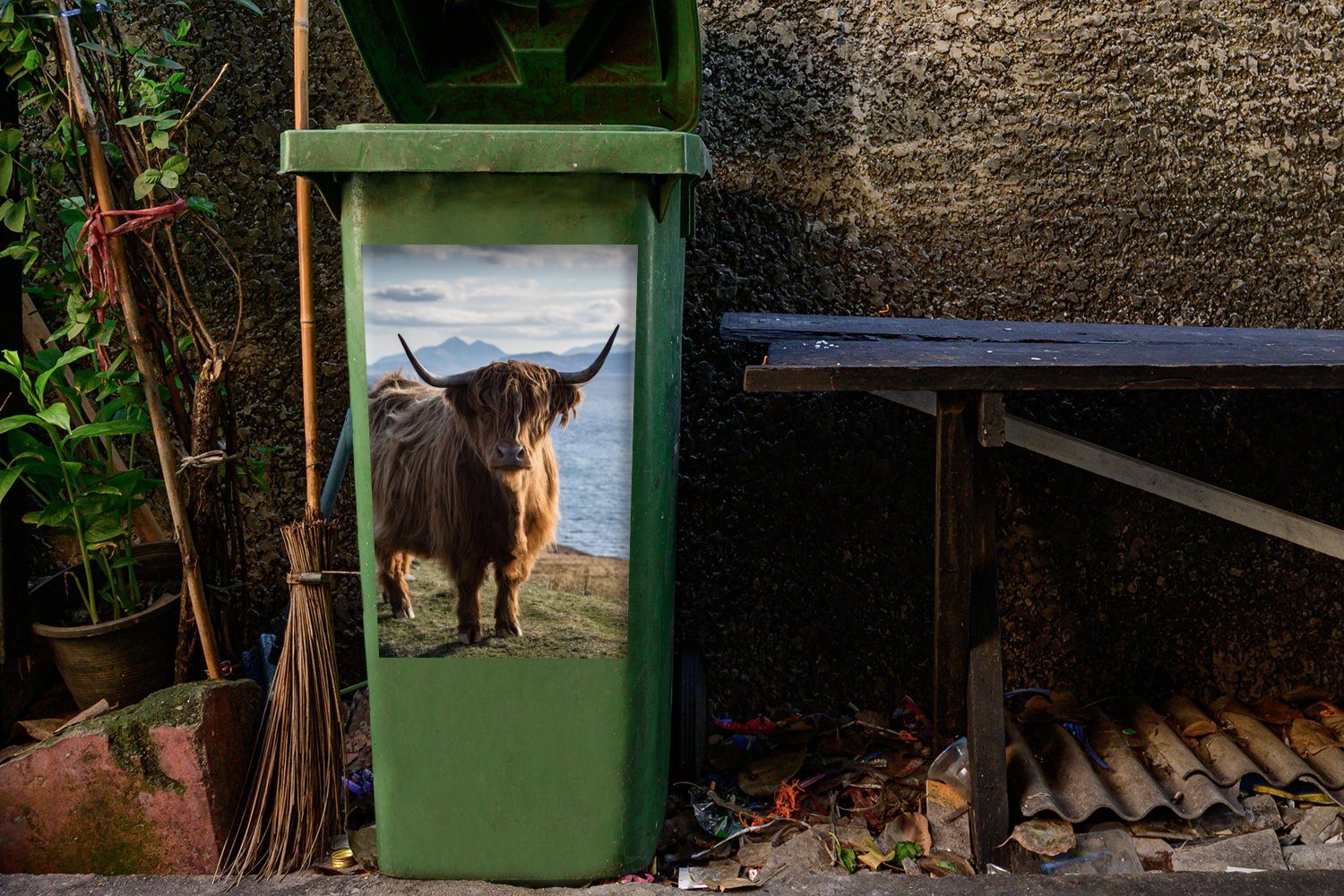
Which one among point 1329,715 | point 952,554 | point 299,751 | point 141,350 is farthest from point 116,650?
point 1329,715

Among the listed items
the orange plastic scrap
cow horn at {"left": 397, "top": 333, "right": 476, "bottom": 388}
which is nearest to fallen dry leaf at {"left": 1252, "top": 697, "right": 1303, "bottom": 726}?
the orange plastic scrap

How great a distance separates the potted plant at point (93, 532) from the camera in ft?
7.04

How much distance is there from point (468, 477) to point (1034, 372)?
3.51 ft

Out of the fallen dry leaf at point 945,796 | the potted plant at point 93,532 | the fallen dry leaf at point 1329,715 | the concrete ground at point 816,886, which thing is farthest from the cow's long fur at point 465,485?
the fallen dry leaf at point 1329,715

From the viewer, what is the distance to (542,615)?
6.17 ft

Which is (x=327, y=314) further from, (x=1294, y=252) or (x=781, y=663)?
(x=1294, y=252)

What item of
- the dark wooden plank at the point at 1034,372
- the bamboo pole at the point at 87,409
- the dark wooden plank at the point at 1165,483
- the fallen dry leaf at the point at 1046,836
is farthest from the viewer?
the bamboo pole at the point at 87,409

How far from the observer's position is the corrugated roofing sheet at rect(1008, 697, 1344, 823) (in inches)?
85.9

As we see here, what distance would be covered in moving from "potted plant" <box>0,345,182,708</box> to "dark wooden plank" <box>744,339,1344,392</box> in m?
1.45

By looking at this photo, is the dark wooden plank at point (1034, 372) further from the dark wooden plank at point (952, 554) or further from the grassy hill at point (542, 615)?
the grassy hill at point (542, 615)

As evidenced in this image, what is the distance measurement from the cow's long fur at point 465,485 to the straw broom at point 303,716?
33cm

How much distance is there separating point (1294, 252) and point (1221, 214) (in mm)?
234

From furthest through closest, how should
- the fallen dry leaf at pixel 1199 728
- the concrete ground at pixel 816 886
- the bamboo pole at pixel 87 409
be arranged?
the fallen dry leaf at pixel 1199 728
the bamboo pole at pixel 87 409
the concrete ground at pixel 816 886

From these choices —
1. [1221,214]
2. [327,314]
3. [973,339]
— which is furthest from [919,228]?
[327,314]
